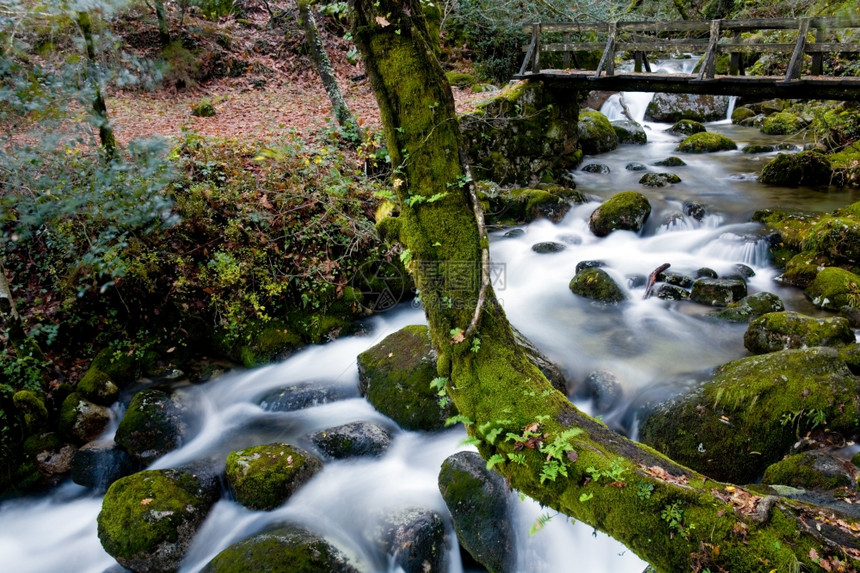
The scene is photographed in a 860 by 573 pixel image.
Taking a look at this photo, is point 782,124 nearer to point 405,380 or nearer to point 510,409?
point 405,380

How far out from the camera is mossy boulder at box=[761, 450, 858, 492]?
403 centimetres

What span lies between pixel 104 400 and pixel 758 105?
68.1 feet

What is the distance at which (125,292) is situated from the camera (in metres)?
7.30

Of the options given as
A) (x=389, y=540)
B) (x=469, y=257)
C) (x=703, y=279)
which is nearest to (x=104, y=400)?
(x=389, y=540)

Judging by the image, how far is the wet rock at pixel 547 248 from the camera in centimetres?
1023

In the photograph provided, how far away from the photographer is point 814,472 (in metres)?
4.18

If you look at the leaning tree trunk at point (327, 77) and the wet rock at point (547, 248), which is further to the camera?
the wet rock at point (547, 248)

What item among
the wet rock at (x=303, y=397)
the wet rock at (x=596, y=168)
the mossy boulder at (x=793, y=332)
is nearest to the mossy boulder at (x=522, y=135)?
the wet rock at (x=596, y=168)

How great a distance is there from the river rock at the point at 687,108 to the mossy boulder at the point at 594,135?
3.42 meters

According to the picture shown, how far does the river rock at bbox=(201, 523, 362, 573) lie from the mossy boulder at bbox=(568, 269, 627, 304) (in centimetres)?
591

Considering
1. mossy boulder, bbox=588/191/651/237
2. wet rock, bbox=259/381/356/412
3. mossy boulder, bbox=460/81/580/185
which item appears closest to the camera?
wet rock, bbox=259/381/356/412

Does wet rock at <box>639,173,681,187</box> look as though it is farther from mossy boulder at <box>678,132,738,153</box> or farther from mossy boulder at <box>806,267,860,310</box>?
mossy boulder at <box>806,267,860,310</box>

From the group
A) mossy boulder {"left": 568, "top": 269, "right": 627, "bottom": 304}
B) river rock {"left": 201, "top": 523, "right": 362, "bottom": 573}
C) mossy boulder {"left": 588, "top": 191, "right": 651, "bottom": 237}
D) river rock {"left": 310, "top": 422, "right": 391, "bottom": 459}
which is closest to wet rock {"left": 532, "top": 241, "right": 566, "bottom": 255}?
mossy boulder {"left": 588, "top": 191, "right": 651, "bottom": 237}

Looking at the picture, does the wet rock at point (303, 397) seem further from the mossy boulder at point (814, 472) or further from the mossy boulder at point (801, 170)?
the mossy boulder at point (801, 170)
